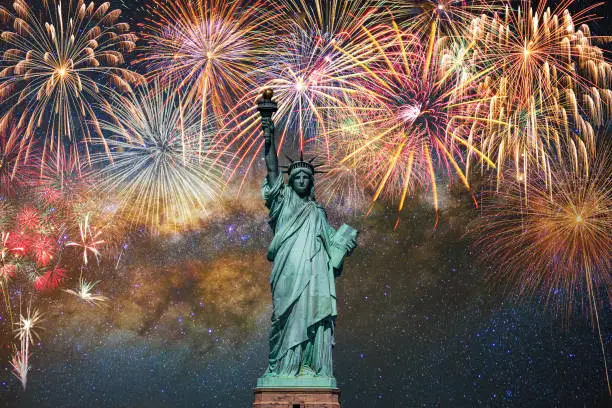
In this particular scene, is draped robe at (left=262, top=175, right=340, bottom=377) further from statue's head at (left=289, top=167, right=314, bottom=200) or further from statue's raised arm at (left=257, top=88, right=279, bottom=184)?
statue's raised arm at (left=257, top=88, right=279, bottom=184)

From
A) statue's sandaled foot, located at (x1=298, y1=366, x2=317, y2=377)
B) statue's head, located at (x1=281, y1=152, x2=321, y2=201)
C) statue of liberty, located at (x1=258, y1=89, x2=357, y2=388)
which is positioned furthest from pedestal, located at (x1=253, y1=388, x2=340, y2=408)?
statue's head, located at (x1=281, y1=152, x2=321, y2=201)

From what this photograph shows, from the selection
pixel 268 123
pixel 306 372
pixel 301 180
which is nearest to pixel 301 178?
pixel 301 180

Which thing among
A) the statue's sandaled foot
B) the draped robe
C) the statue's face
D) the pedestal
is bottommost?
the pedestal

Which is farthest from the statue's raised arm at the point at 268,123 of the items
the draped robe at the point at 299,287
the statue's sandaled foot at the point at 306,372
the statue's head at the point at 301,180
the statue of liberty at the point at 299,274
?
the statue's sandaled foot at the point at 306,372

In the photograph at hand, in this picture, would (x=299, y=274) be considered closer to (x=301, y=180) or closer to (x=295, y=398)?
(x=301, y=180)

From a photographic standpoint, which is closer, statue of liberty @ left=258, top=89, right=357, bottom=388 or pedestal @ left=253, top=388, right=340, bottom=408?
pedestal @ left=253, top=388, right=340, bottom=408

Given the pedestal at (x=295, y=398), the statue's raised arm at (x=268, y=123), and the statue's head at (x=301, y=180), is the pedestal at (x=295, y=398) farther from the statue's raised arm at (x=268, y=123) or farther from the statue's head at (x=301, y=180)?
the statue's raised arm at (x=268, y=123)

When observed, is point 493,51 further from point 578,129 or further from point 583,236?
point 583,236

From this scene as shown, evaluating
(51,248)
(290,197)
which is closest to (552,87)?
(290,197)
